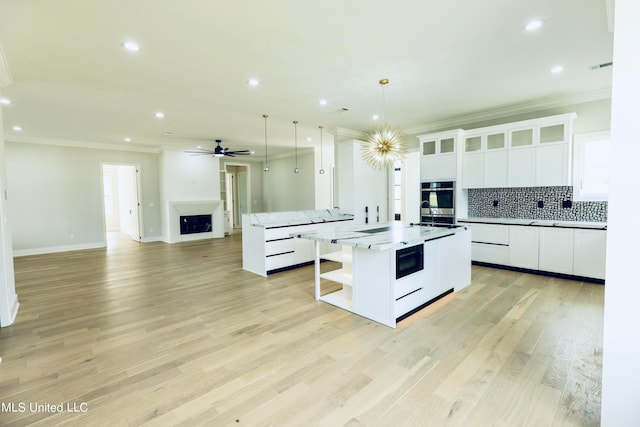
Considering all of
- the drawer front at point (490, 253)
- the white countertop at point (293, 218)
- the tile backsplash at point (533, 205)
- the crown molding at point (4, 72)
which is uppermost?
the crown molding at point (4, 72)

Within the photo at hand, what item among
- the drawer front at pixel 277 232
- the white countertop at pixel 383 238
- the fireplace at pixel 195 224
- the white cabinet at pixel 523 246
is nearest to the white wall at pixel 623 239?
the white countertop at pixel 383 238

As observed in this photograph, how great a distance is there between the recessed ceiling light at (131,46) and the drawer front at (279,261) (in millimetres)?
3236

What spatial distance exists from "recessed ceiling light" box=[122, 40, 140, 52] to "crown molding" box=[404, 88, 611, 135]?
518cm

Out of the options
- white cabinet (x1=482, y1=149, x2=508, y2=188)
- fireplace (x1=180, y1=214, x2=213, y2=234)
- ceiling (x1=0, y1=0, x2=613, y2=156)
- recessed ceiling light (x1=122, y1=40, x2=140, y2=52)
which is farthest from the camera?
fireplace (x1=180, y1=214, x2=213, y2=234)

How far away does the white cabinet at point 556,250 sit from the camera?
4383mm

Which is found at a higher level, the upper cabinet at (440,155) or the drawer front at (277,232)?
the upper cabinet at (440,155)

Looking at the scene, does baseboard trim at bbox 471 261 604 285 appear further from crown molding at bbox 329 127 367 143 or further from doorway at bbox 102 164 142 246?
doorway at bbox 102 164 142 246

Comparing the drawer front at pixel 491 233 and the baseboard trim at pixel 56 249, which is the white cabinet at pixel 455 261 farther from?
the baseboard trim at pixel 56 249

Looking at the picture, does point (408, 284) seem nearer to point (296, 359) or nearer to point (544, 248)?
point (296, 359)

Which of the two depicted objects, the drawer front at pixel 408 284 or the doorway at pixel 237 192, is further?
the doorway at pixel 237 192

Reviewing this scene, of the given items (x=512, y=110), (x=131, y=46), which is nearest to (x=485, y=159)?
(x=512, y=110)

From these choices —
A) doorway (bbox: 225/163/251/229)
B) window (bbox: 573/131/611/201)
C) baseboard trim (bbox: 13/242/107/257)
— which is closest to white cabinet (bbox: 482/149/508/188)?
window (bbox: 573/131/611/201)

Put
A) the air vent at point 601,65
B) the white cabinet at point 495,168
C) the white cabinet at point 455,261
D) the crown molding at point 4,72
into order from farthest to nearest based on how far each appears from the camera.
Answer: the white cabinet at point 495,168, the white cabinet at point 455,261, the air vent at point 601,65, the crown molding at point 4,72

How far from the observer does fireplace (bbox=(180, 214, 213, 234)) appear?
8.79 m
